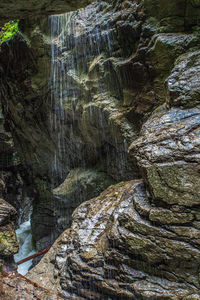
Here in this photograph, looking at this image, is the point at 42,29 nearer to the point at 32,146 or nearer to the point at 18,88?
the point at 18,88

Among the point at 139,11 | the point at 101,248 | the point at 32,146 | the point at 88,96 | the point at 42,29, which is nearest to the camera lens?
the point at 101,248

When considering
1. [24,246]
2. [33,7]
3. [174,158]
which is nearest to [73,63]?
[33,7]

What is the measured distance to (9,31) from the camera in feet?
28.6

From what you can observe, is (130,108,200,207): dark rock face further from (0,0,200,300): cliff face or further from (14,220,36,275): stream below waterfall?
(14,220,36,275): stream below waterfall

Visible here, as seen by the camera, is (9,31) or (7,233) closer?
(7,233)

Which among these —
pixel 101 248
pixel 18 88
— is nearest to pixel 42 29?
pixel 18 88

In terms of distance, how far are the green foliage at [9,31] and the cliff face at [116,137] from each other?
380 mm

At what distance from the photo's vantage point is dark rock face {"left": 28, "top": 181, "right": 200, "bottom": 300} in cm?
305

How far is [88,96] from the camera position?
310 inches

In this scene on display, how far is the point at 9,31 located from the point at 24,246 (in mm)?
13972

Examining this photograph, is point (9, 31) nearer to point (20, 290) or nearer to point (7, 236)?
point (7, 236)

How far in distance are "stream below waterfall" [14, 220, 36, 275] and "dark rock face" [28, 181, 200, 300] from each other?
23.3ft

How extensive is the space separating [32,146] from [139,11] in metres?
9.27

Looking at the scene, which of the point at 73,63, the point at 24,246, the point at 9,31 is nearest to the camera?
the point at 73,63
